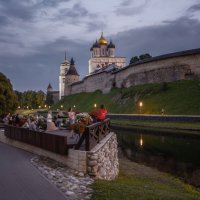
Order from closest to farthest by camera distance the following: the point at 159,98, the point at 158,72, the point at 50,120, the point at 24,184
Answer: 1. the point at 24,184
2. the point at 50,120
3. the point at 159,98
4. the point at 158,72

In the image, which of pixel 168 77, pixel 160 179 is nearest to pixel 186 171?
pixel 160 179

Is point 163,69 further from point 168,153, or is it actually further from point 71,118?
point 71,118

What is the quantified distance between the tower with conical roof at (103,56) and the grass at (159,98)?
67.8 m

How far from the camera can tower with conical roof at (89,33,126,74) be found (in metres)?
158

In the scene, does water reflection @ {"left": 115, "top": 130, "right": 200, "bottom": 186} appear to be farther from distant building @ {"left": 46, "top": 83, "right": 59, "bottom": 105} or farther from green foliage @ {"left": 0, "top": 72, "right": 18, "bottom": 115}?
distant building @ {"left": 46, "top": 83, "right": 59, "bottom": 105}

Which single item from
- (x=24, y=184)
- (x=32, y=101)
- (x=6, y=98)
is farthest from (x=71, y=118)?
(x=32, y=101)

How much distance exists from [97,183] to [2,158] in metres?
5.83

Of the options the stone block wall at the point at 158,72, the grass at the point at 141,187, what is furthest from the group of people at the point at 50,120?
the stone block wall at the point at 158,72

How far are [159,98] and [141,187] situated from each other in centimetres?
5312

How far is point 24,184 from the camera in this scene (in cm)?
1006

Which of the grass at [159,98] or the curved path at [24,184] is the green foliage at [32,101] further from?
the curved path at [24,184]

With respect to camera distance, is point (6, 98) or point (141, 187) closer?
point (141, 187)

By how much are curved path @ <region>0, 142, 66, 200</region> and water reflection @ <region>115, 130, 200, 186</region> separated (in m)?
9.41

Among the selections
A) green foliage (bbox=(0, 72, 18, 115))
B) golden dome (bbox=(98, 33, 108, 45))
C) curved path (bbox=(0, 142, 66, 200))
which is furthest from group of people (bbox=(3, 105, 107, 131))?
golden dome (bbox=(98, 33, 108, 45))
